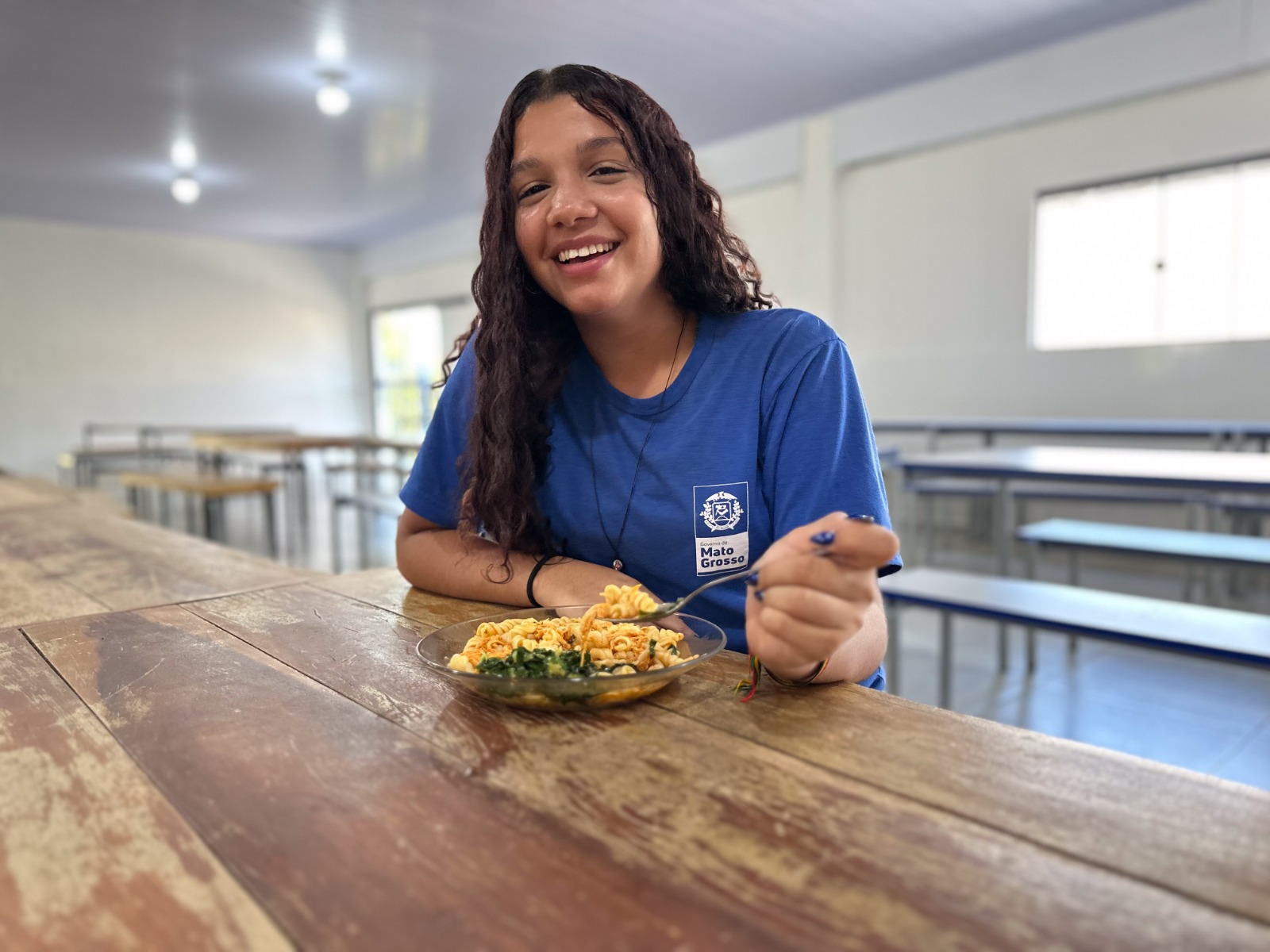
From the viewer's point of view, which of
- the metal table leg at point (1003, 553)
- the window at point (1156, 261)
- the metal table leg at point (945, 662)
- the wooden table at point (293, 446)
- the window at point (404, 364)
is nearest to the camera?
the metal table leg at point (945, 662)

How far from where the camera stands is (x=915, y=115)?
5480 mm

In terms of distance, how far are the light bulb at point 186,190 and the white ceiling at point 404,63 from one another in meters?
0.14

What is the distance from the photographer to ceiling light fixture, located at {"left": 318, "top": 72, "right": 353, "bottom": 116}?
4.94 meters

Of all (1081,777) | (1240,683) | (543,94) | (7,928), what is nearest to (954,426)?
(1240,683)

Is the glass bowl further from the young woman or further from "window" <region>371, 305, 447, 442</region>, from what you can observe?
"window" <region>371, 305, 447, 442</region>

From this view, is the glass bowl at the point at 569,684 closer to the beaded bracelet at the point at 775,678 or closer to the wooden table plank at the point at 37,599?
the beaded bracelet at the point at 775,678

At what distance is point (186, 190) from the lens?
7273 millimetres

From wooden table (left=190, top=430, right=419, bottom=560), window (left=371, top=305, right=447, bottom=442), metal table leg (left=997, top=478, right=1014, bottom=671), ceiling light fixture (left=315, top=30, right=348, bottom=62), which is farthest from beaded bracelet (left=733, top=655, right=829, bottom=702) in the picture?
window (left=371, top=305, right=447, bottom=442)

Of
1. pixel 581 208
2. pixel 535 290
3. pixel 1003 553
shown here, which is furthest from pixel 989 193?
pixel 581 208

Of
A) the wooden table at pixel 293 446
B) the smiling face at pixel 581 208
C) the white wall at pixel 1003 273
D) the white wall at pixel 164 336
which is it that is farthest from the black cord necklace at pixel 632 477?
the white wall at pixel 164 336

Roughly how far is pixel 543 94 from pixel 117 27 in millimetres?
4302

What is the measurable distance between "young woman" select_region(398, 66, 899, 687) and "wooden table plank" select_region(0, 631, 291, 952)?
47cm

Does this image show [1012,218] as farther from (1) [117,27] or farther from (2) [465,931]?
(2) [465,931]

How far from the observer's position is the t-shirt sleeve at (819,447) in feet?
3.00
